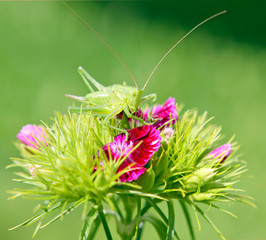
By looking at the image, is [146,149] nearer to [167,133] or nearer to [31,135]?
[167,133]

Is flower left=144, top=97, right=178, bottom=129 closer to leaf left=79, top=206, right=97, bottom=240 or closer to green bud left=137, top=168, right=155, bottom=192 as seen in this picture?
green bud left=137, top=168, right=155, bottom=192

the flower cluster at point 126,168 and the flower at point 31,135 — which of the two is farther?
the flower at point 31,135

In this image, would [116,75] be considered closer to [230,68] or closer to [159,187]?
[230,68]

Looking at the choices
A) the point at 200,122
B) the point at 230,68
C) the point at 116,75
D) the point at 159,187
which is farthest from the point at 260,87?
the point at 159,187

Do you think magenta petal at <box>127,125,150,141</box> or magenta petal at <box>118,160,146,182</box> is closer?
magenta petal at <box>118,160,146,182</box>

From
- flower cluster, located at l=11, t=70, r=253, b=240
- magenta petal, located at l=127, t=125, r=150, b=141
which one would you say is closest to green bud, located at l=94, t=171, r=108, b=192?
flower cluster, located at l=11, t=70, r=253, b=240

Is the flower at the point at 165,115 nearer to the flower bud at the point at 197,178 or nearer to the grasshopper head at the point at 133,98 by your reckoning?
the grasshopper head at the point at 133,98

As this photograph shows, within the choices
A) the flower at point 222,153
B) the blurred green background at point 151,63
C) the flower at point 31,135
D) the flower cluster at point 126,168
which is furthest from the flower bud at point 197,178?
the blurred green background at point 151,63
